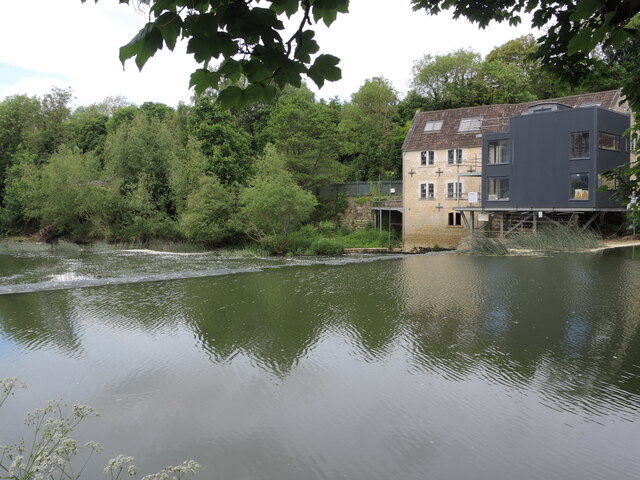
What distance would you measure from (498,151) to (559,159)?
3.80 metres

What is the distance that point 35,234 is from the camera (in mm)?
42594

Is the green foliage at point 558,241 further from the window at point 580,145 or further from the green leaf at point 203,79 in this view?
the green leaf at point 203,79

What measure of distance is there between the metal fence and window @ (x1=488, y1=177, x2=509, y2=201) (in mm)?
8398

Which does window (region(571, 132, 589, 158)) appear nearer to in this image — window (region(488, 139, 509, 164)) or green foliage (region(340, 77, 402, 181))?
window (region(488, 139, 509, 164))

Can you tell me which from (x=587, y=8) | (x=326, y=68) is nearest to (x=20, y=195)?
(x=326, y=68)

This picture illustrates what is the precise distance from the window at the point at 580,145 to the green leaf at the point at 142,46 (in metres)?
27.0

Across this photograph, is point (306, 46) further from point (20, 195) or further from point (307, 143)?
point (20, 195)

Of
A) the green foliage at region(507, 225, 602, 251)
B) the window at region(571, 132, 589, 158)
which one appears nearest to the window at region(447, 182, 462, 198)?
the window at region(571, 132, 589, 158)

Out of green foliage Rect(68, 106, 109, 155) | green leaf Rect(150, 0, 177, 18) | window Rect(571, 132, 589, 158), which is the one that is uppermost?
green foliage Rect(68, 106, 109, 155)

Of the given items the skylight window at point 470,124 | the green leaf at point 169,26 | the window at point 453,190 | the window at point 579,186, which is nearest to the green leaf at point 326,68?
the green leaf at point 169,26

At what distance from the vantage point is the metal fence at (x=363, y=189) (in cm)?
3788

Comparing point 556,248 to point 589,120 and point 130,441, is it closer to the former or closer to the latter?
point 589,120

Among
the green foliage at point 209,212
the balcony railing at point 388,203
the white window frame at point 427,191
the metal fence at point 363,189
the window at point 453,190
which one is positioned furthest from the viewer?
the metal fence at point 363,189

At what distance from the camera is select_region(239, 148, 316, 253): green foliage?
1155 inches
